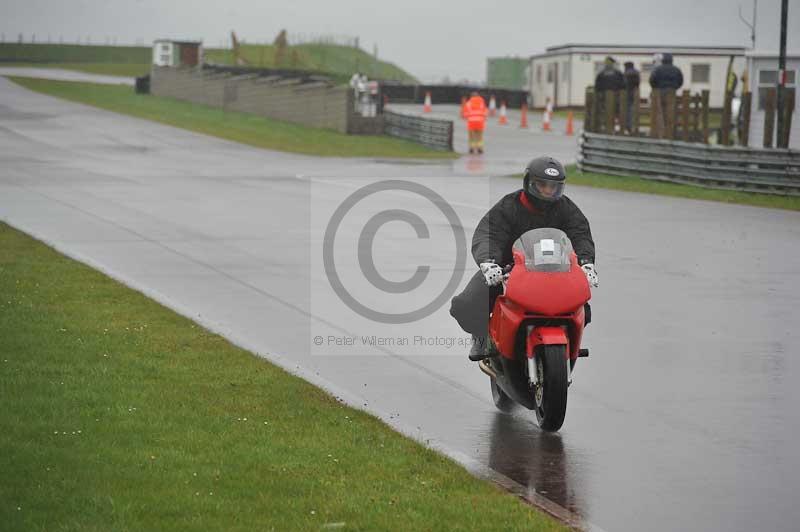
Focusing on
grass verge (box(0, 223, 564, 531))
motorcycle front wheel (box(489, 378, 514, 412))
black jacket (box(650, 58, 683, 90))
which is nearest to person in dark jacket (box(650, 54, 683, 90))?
black jacket (box(650, 58, 683, 90))

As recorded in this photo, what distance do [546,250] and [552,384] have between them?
2.54ft

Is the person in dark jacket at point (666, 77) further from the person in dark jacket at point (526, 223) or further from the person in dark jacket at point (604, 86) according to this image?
the person in dark jacket at point (526, 223)

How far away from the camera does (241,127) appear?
5322 centimetres

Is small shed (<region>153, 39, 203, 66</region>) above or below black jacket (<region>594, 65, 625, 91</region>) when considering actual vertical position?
above

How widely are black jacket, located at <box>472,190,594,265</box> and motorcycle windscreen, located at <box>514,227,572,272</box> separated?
363 millimetres

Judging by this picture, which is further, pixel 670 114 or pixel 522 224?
pixel 670 114

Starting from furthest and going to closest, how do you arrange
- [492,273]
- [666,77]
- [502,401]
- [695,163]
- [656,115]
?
[666,77] → [656,115] → [695,163] → [502,401] → [492,273]

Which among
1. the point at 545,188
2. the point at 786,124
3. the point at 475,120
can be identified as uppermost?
the point at 786,124

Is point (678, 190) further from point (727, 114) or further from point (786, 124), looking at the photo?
point (727, 114)

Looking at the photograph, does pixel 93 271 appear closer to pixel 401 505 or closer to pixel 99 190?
pixel 401 505

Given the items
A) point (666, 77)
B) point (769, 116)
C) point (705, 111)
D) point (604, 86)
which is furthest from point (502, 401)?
point (604, 86)

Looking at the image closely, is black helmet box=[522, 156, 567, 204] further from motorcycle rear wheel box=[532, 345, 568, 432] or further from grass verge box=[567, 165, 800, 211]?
grass verge box=[567, 165, 800, 211]

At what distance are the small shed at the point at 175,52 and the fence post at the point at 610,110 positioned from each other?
4063 cm

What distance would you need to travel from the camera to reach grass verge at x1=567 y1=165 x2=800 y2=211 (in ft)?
89.8
